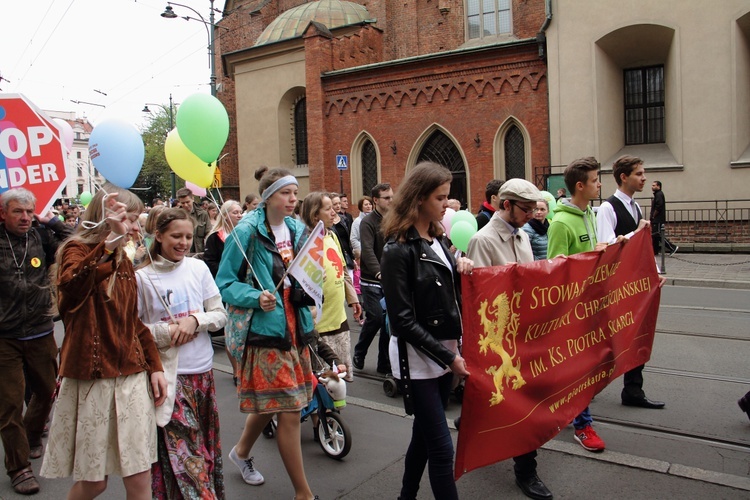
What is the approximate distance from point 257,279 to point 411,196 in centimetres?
109

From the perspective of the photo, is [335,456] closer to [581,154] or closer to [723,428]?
[723,428]

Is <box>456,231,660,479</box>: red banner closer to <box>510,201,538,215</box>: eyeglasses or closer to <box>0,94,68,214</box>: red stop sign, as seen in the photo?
<box>510,201,538,215</box>: eyeglasses

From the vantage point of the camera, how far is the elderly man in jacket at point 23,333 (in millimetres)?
4469

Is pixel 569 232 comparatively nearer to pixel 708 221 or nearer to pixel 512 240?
pixel 512 240

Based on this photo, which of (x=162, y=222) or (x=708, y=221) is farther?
(x=708, y=221)

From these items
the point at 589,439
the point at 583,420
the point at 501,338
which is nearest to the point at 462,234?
the point at 583,420

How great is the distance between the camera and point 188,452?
3465 mm

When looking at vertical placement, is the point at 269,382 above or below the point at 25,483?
above

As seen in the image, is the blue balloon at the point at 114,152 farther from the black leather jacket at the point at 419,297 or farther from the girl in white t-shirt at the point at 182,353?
the black leather jacket at the point at 419,297

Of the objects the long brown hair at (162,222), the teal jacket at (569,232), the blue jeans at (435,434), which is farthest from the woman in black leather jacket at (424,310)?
the teal jacket at (569,232)

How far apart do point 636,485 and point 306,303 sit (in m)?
2.44

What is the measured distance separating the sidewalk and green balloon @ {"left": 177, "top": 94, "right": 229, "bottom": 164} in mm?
11539

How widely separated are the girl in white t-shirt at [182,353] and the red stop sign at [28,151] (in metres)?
2.10

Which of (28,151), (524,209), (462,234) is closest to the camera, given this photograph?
(524,209)
